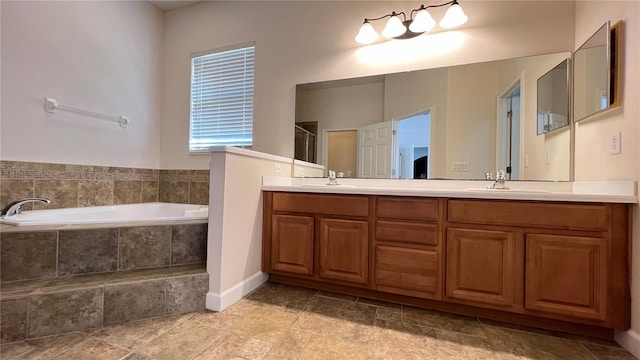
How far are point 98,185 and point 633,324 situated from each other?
12.8ft

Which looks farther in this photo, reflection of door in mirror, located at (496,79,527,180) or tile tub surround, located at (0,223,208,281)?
reflection of door in mirror, located at (496,79,527,180)

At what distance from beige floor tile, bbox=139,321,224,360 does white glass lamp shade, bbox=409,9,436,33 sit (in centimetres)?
247

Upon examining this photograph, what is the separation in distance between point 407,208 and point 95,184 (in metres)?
2.77

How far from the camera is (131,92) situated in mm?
2814

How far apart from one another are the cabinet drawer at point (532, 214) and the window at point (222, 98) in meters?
2.07

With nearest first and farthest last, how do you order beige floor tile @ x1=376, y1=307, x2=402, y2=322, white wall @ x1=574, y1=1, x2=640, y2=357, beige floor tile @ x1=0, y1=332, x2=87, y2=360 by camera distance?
beige floor tile @ x1=0, y1=332, x2=87, y2=360
white wall @ x1=574, y1=1, x2=640, y2=357
beige floor tile @ x1=376, y1=307, x2=402, y2=322

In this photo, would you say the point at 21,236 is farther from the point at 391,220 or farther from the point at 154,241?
the point at 391,220

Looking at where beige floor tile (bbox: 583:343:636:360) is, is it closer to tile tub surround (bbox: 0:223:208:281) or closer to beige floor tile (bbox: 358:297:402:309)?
beige floor tile (bbox: 358:297:402:309)

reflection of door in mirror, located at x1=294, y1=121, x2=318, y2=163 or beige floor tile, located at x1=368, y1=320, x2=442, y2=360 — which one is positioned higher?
reflection of door in mirror, located at x1=294, y1=121, x2=318, y2=163

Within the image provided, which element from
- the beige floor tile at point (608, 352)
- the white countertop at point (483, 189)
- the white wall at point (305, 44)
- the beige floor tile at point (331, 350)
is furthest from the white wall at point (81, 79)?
the beige floor tile at point (608, 352)

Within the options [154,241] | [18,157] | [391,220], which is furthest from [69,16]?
[391,220]

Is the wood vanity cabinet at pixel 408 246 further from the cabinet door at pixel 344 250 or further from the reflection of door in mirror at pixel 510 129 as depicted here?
the reflection of door in mirror at pixel 510 129

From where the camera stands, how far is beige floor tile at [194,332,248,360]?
1.25 meters

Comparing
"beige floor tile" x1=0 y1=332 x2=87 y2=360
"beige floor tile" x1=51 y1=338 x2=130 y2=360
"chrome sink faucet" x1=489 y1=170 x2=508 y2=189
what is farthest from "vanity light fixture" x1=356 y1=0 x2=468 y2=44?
"beige floor tile" x1=0 y1=332 x2=87 y2=360
